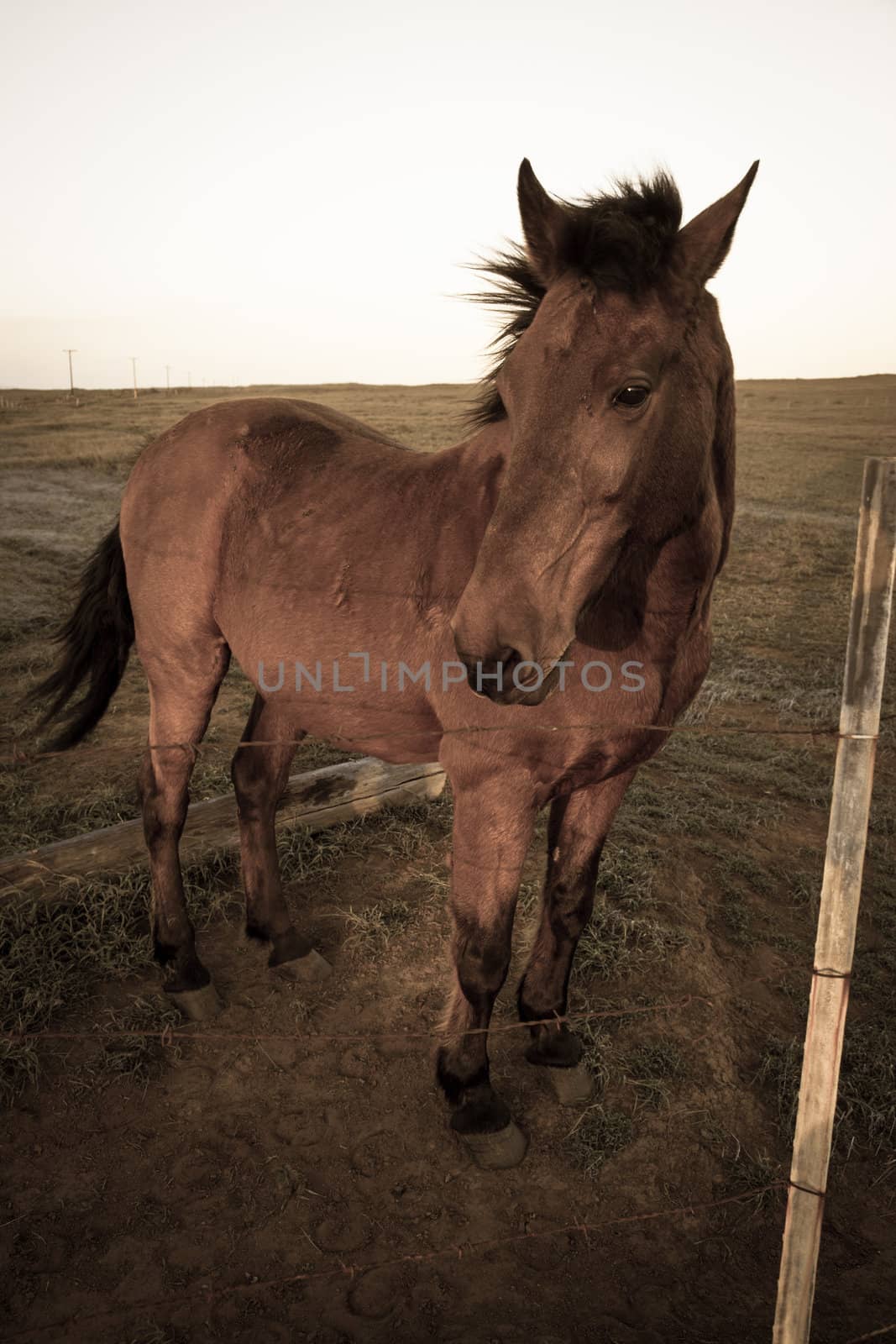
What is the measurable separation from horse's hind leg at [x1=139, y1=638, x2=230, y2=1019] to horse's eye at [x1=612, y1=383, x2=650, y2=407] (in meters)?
2.14

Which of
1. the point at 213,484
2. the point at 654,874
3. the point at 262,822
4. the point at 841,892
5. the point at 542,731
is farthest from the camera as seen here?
the point at 654,874

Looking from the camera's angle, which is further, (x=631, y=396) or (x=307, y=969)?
(x=307, y=969)

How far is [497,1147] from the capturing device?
2.76 meters

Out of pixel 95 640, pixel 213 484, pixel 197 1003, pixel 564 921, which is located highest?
pixel 213 484

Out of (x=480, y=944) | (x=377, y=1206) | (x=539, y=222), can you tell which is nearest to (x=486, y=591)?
(x=539, y=222)

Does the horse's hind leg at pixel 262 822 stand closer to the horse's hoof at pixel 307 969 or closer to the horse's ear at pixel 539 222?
the horse's hoof at pixel 307 969

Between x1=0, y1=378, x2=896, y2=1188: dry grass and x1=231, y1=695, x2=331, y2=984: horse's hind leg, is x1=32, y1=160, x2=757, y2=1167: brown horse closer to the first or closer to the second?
x1=231, y1=695, x2=331, y2=984: horse's hind leg

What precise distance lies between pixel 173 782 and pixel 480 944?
1580 mm

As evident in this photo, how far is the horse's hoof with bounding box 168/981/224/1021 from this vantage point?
3381mm

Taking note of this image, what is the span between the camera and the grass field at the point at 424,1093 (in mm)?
2320

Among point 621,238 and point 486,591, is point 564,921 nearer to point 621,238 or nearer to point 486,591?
point 486,591

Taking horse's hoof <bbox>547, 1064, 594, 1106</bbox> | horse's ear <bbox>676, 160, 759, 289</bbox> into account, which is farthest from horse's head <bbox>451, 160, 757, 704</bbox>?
horse's hoof <bbox>547, 1064, 594, 1106</bbox>

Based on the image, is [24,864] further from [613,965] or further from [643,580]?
[643,580]

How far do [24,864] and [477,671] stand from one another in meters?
2.80
